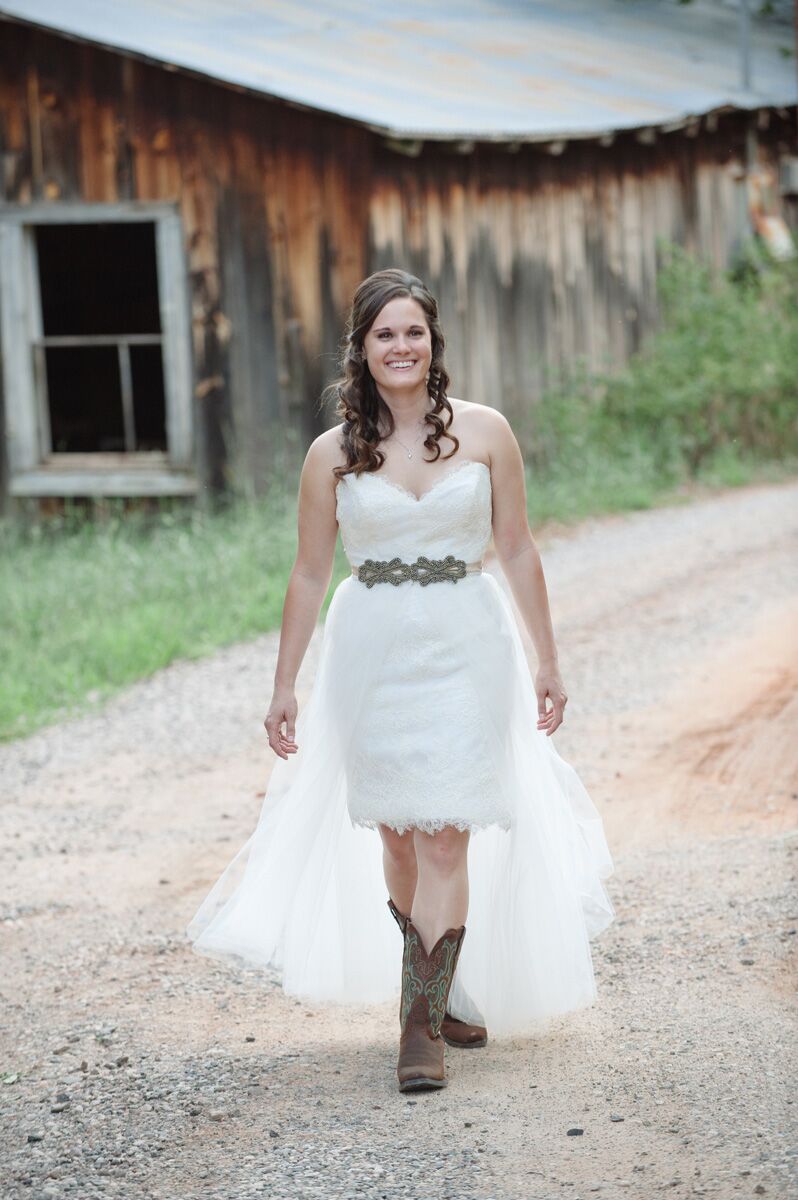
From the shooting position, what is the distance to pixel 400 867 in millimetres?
3754

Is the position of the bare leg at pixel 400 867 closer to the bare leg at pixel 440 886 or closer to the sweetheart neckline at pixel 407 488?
the bare leg at pixel 440 886

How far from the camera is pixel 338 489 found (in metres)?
3.72

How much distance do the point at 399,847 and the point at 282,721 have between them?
42 cm

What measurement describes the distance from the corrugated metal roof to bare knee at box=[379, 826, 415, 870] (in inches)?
282

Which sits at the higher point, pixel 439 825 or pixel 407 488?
pixel 407 488

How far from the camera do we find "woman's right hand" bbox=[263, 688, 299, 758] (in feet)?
12.3

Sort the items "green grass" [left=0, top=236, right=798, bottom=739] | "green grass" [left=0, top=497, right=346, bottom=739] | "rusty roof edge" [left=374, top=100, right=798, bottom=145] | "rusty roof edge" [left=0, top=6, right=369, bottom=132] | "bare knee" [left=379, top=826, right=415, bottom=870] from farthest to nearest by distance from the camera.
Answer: "rusty roof edge" [left=374, top=100, right=798, bottom=145], "rusty roof edge" [left=0, top=6, right=369, bottom=132], "green grass" [left=0, top=236, right=798, bottom=739], "green grass" [left=0, top=497, right=346, bottom=739], "bare knee" [left=379, top=826, right=415, bottom=870]

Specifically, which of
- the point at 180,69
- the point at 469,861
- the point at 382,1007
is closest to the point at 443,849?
the point at 469,861

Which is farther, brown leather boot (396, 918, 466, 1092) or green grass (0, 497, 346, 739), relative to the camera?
green grass (0, 497, 346, 739)

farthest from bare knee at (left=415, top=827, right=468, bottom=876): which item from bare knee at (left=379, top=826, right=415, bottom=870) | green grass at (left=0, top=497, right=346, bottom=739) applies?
green grass at (left=0, top=497, right=346, bottom=739)

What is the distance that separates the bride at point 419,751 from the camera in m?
3.62

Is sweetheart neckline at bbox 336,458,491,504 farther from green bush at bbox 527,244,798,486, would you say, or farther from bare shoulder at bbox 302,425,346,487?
green bush at bbox 527,244,798,486

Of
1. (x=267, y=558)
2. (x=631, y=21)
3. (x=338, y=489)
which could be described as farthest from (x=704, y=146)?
(x=338, y=489)

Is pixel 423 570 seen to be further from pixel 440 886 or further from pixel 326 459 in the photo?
pixel 440 886
